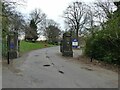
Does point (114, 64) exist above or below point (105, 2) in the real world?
below

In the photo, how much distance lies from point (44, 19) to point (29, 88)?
9367cm

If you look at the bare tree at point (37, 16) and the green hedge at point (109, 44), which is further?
the bare tree at point (37, 16)

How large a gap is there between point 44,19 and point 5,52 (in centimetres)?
7410

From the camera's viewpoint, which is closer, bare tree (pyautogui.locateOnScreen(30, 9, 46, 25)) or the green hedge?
the green hedge

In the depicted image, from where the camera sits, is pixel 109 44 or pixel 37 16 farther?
pixel 37 16

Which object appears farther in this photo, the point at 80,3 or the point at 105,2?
the point at 80,3

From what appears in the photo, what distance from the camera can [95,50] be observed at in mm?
26406

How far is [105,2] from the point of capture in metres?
44.8

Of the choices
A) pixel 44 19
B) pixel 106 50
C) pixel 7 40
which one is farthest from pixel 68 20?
pixel 106 50

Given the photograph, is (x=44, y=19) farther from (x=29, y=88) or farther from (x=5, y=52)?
(x=29, y=88)

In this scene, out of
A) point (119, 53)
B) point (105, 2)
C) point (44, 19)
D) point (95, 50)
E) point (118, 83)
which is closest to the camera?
point (118, 83)

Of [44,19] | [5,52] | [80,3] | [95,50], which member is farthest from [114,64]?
[44,19]

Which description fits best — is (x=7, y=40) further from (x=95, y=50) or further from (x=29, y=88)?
(x=29, y=88)

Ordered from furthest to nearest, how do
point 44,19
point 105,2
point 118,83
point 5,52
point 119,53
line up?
point 44,19, point 105,2, point 5,52, point 119,53, point 118,83
